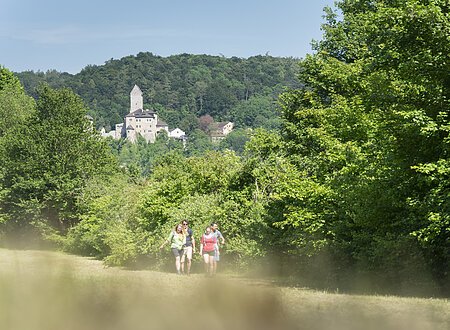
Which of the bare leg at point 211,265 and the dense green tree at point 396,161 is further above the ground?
the dense green tree at point 396,161

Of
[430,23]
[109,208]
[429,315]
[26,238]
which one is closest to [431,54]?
[430,23]

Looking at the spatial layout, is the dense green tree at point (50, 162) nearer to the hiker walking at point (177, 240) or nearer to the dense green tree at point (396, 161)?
the hiker walking at point (177, 240)

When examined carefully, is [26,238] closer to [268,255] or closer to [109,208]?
[109,208]

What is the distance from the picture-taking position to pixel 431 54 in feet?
69.5

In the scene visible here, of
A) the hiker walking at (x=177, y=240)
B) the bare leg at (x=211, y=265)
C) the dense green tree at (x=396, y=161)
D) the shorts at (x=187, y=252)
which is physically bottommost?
the bare leg at (x=211, y=265)

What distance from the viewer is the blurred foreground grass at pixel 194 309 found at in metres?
13.9

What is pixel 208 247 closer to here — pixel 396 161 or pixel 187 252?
pixel 187 252

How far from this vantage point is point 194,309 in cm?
1565

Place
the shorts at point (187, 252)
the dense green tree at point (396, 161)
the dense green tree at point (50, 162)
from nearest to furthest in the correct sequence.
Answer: the dense green tree at point (396, 161)
the shorts at point (187, 252)
the dense green tree at point (50, 162)

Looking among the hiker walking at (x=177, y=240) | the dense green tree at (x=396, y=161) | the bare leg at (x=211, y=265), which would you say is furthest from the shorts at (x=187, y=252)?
the dense green tree at (x=396, y=161)

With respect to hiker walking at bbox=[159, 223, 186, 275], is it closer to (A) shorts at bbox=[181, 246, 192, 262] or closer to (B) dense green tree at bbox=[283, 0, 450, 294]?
(A) shorts at bbox=[181, 246, 192, 262]

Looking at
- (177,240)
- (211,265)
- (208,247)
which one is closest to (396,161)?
(211,265)

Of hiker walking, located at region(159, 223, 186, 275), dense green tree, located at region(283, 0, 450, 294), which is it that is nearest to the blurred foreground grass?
dense green tree, located at region(283, 0, 450, 294)

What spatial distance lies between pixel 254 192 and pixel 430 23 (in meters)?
15.4
